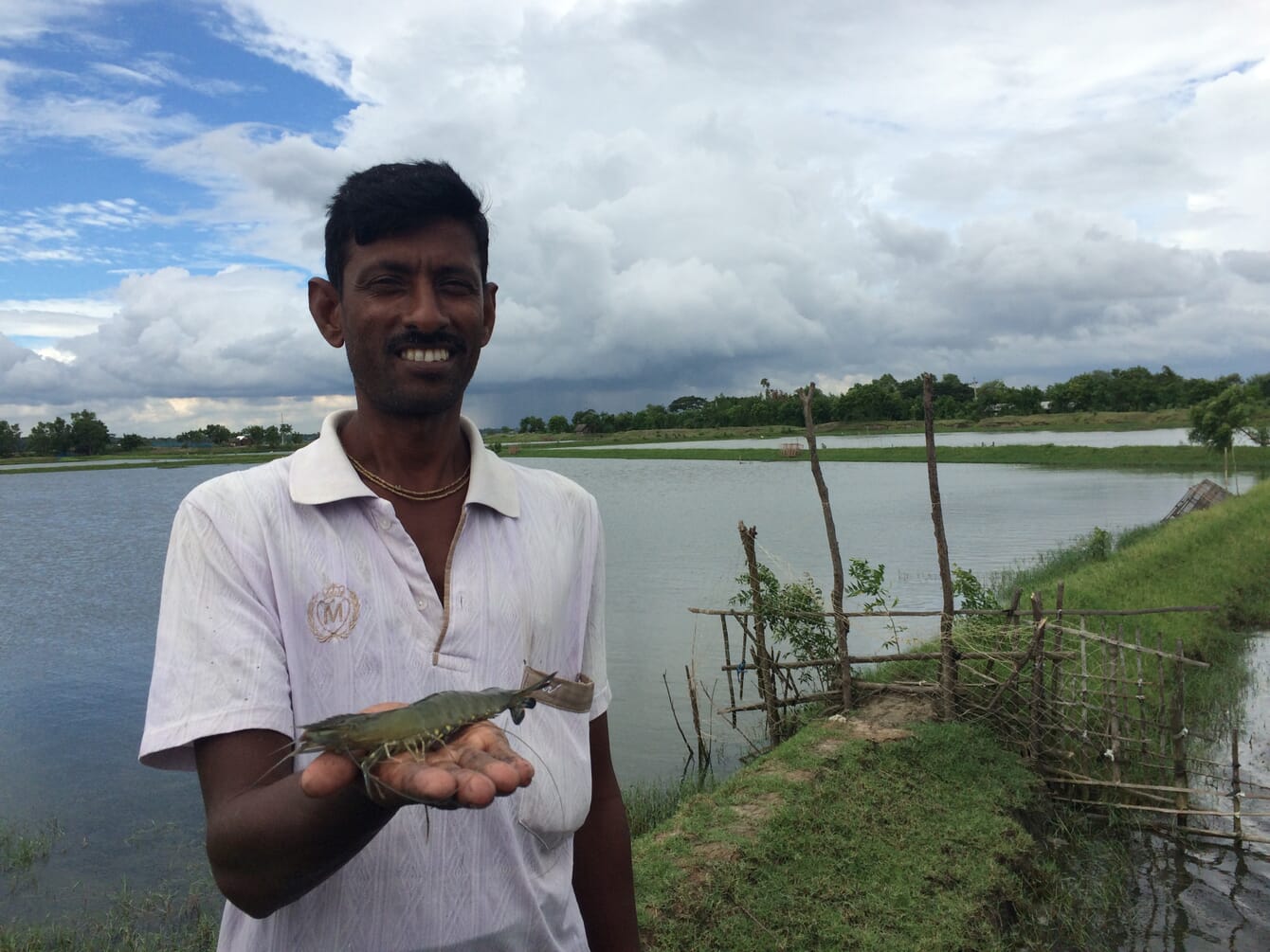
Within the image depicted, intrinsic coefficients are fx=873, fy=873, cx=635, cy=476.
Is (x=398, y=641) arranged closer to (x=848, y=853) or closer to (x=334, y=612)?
(x=334, y=612)

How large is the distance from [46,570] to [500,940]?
3025cm

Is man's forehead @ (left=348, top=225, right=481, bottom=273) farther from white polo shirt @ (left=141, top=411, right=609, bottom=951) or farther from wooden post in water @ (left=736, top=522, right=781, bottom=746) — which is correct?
wooden post in water @ (left=736, top=522, right=781, bottom=746)

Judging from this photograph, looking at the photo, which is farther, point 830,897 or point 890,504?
point 890,504

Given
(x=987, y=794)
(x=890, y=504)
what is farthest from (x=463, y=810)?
(x=890, y=504)

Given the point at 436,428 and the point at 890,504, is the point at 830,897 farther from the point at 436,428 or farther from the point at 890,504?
the point at 890,504

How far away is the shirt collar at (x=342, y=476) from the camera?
1568mm

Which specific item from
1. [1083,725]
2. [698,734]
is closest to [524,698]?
[1083,725]

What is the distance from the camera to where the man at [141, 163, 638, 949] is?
4.32 ft

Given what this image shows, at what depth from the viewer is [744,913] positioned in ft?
18.2

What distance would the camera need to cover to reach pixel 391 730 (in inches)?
47.6

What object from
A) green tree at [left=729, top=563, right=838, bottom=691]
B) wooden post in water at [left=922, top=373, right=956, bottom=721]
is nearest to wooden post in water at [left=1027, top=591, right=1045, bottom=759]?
wooden post in water at [left=922, top=373, right=956, bottom=721]

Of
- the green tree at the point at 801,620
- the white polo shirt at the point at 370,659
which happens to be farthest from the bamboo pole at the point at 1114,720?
the white polo shirt at the point at 370,659

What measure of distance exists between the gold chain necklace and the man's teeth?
0.76ft

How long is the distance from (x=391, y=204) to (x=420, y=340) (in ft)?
0.88
